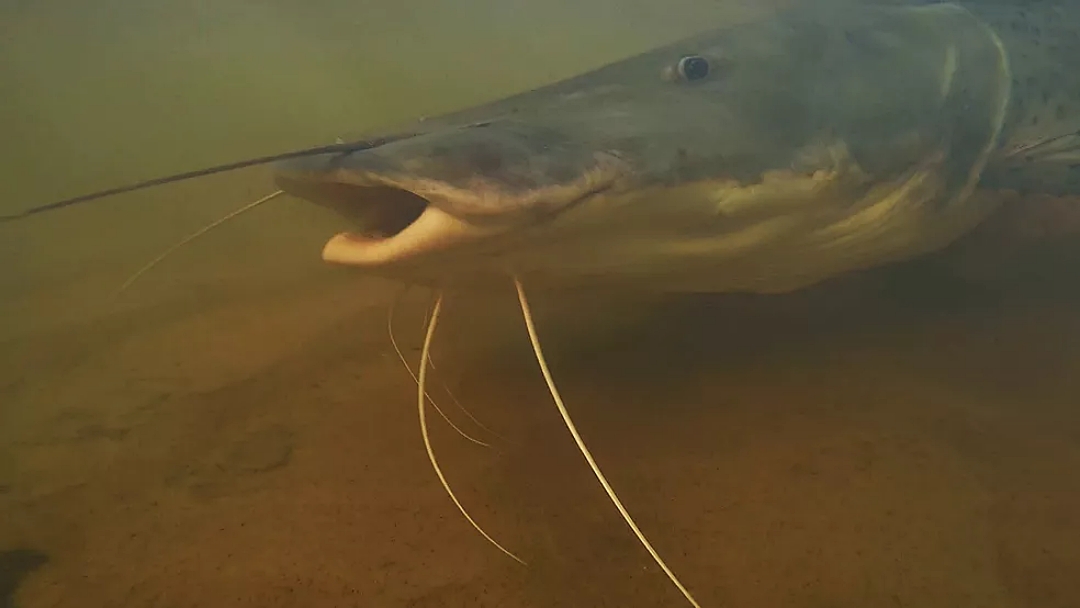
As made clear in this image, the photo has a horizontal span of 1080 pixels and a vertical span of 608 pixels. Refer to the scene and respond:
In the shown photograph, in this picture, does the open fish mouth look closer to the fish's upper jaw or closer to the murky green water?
the fish's upper jaw

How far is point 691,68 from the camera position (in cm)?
173

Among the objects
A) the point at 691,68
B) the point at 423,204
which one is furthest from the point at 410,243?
the point at 691,68

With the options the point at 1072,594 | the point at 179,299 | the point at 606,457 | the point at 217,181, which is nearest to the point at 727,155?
the point at 606,457

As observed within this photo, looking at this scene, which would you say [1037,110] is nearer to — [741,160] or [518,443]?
[741,160]

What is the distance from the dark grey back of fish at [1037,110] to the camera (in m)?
2.15

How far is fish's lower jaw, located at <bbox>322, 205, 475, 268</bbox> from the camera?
3.94ft

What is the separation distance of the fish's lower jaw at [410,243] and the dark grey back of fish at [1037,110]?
5.17ft

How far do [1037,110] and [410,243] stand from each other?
189 cm

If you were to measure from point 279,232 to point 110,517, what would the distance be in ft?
6.69

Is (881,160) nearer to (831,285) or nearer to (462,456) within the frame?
(831,285)

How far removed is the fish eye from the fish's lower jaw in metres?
0.76

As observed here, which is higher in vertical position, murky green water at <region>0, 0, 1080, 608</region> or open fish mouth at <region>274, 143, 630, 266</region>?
open fish mouth at <region>274, 143, 630, 266</region>

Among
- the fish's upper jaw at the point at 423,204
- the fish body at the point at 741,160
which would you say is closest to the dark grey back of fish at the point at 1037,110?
the fish body at the point at 741,160

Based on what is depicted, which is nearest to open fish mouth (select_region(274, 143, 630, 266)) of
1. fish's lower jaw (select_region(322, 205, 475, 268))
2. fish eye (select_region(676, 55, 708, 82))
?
fish's lower jaw (select_region(322, 205, 475, 268))
